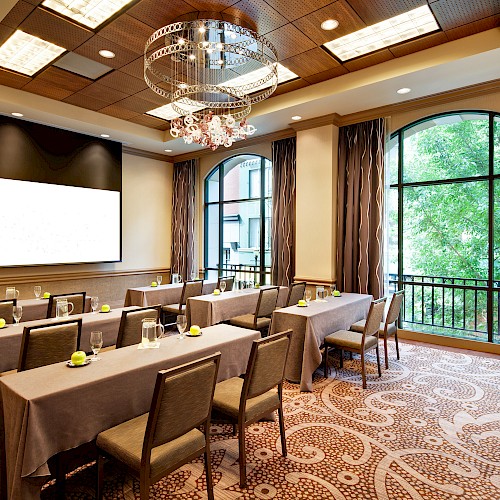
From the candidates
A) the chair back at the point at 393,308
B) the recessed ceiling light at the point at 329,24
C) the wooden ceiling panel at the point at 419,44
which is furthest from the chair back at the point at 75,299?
the wooden ceiling panel at the point at 419,44

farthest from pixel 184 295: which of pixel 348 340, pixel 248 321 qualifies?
pixel 348 340

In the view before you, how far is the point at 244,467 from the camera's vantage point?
215 cm

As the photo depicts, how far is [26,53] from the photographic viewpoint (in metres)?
4.43

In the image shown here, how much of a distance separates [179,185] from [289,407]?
245 inches

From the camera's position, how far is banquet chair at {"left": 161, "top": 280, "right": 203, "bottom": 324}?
18.2 feet

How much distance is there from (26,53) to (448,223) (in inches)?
237

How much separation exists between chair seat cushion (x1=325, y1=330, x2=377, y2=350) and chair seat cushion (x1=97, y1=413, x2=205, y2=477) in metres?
2.17

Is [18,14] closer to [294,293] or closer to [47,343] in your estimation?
[47,343]

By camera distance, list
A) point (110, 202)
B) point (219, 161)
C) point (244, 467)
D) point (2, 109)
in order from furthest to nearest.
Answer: point (219, 161)
point (110, 202)
point (2, 109)
point (244, 467)

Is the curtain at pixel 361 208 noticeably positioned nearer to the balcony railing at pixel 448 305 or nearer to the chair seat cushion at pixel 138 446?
the balcony railing at pixel 448 305

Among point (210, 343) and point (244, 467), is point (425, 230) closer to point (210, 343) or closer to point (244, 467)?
point (210, 343)

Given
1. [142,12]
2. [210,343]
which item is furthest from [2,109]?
[210,343]

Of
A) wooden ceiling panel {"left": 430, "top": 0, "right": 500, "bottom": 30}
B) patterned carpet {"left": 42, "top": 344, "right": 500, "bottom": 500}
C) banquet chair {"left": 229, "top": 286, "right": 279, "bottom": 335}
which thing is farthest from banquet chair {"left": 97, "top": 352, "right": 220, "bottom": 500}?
wooden ceiling panel {"left": 430, "top": 0, "right": 500, "bottom": 30}

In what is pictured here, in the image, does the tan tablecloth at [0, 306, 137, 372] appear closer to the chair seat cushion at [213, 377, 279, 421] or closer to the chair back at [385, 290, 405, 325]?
the chair seat cushion at [213, 377, 279, 421]
